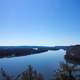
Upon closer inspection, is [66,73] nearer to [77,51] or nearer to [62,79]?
[62,79]

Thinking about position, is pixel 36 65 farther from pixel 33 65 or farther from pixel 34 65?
pixel 33 65

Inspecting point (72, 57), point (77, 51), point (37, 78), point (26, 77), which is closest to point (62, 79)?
point (37, 78)

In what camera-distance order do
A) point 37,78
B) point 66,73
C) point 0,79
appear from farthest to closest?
point 0,79
point 66,73
point 37,78

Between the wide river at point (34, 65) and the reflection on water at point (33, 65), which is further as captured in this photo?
the reflection on water at point (33, 65)

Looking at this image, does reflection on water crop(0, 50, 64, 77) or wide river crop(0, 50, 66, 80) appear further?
reflection on water crop(0, 50, 64, 77)

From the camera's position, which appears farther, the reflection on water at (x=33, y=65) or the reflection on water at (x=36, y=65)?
the reflection on water at (x=33, y=65)

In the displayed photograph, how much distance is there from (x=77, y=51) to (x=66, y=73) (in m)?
64.9

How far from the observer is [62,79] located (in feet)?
66.9

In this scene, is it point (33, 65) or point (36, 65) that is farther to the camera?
point (36, 65)

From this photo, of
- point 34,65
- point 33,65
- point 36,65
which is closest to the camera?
point 33,65

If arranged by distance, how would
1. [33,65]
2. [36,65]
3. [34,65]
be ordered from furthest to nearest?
[34,65], [36,65], [33,65]

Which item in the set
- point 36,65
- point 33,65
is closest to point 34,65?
point 36,65

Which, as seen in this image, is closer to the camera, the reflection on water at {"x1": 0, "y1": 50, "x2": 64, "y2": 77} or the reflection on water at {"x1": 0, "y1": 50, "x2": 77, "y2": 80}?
the reflection on water at {"x1": 0, "y1": 50, "x2": 77, "y2": 80}

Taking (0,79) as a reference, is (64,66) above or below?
above
